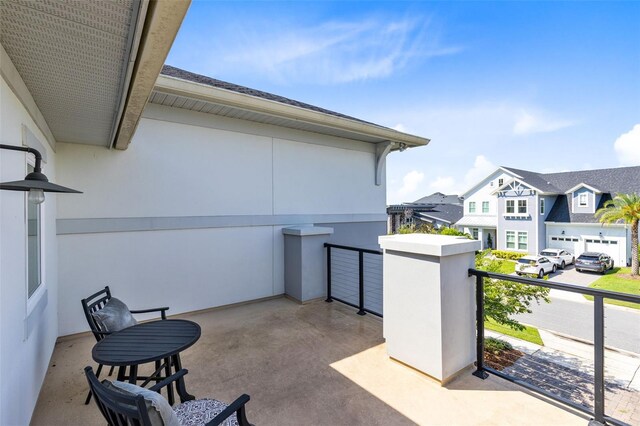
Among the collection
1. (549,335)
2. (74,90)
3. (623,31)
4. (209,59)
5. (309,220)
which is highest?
(623,31)

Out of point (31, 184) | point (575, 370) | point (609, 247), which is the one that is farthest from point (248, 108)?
point (609, 247)

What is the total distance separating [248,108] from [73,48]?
9.64ft

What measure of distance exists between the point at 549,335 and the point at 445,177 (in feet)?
153

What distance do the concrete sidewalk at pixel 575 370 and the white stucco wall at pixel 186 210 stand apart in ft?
15.6

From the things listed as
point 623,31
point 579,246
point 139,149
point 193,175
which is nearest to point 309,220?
point 193,175

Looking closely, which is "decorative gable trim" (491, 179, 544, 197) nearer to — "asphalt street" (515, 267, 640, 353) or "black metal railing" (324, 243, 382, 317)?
"asphalt street" (515, 267, 640, 353)

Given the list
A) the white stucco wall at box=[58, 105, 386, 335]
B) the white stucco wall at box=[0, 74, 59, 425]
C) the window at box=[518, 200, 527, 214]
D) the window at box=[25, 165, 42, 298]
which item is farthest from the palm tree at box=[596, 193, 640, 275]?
the window at box=[25, 165, 42, 298]

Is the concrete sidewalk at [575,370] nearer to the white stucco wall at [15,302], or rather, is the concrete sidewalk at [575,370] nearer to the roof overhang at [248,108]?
the roof overhang at [248,108]

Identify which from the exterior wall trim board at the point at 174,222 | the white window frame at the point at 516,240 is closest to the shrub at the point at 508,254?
the white window frame at the point at 516,240

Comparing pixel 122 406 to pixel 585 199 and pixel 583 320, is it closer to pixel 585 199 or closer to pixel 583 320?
pixel 583 320

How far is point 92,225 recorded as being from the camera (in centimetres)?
400

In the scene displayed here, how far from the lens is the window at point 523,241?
20.6m

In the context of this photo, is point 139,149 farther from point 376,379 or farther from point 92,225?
point 376,379

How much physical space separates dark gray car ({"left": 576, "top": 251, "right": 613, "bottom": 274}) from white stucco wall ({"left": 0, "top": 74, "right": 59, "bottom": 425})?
22551mm
